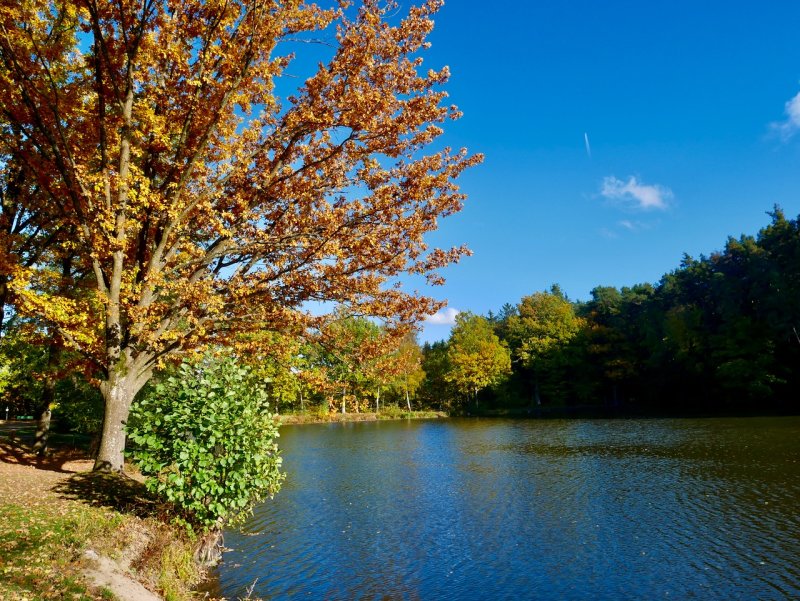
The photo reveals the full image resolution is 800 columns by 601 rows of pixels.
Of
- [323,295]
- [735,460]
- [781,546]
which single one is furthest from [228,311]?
[735,460]

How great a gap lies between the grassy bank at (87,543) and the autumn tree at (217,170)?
1.43 meters

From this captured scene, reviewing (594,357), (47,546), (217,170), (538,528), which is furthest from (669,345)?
(47,546)

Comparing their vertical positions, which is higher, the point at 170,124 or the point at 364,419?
the point at 170,124

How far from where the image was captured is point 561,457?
3016 centimetres

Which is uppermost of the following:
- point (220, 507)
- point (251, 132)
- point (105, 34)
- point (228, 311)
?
point (105, 34)

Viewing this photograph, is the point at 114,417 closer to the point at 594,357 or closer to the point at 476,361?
the point at 476,361

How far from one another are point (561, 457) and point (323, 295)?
22.1 m

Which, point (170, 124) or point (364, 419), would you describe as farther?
point (364, 419)

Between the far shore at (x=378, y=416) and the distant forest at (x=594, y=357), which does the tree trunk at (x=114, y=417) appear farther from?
the far shore at (x=378, y=416)

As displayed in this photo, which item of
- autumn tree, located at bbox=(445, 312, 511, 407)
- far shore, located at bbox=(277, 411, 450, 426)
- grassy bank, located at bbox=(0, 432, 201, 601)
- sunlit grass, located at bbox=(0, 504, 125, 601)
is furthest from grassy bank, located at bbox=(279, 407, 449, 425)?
sunlit grass, located at bbox=(0, 504, 125, 601)

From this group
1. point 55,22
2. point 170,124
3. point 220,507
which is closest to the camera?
point 220,507

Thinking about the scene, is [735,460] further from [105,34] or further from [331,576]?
[105,34]

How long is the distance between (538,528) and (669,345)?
2260 inches

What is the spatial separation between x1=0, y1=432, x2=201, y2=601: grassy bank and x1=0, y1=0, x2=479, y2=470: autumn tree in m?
1.43
